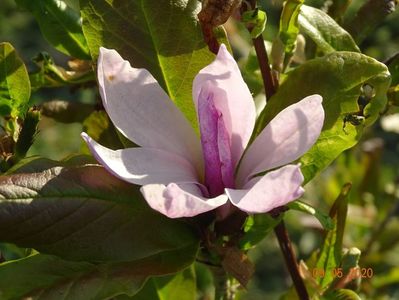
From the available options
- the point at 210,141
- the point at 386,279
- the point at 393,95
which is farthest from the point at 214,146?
the point at 386,279

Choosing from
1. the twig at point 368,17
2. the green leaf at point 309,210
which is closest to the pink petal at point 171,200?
the green leaf at point 309,210

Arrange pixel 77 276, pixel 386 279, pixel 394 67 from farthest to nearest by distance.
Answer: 1. pixel 386 279
2. pixel 394 67
3. pixel 77 276

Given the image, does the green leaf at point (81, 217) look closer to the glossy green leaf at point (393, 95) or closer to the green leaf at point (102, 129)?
the green leaf at point (102, 129)

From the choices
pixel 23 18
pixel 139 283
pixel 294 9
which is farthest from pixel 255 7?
pixel 23 18

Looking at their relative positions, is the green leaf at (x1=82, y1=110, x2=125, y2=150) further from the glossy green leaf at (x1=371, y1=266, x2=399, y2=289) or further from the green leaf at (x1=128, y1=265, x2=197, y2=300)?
the glossy green leaf at (x1=371, y1=266, x2=399, y2=289)
